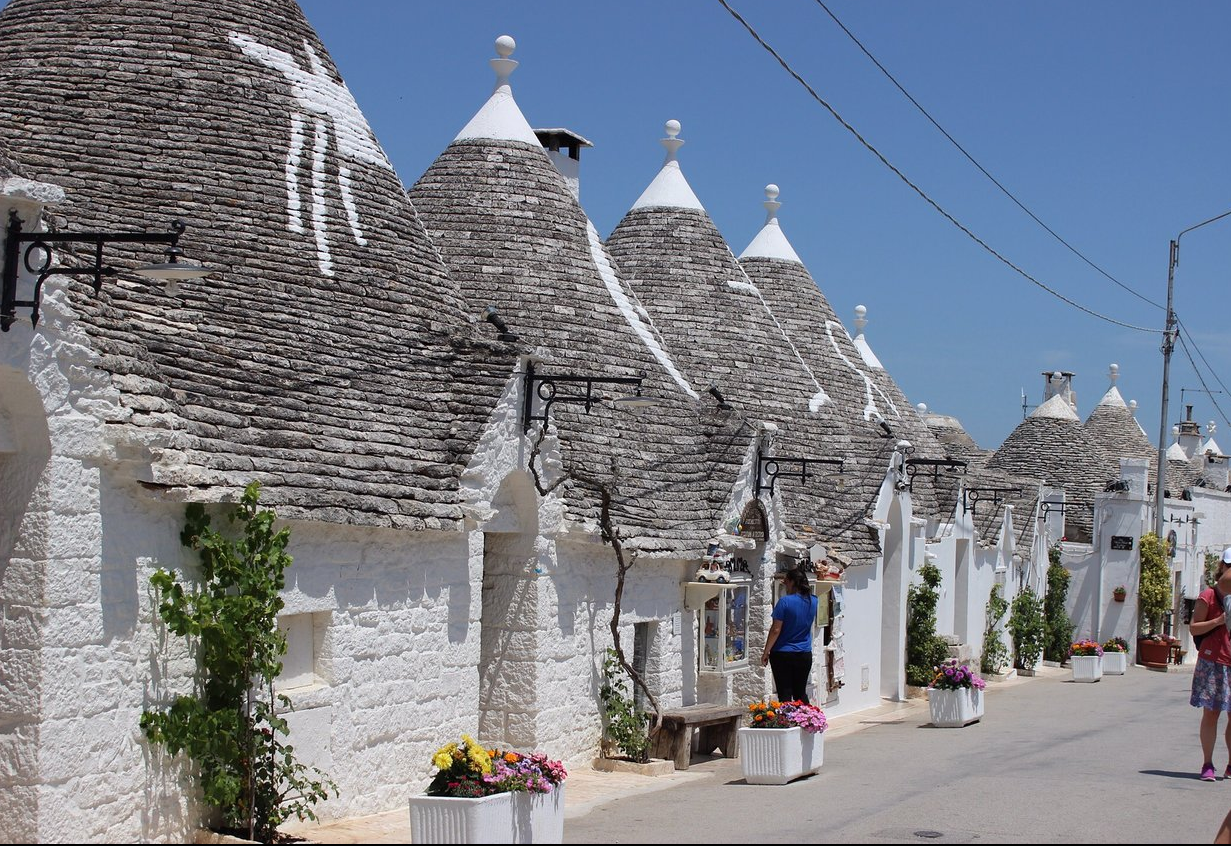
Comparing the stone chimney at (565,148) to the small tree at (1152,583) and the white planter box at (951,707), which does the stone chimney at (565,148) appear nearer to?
the white planter box at (951,707)

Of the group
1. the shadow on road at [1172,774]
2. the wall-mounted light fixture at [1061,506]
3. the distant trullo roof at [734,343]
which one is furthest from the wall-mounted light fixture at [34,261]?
the wall-mounted light fixture at [1061,506]

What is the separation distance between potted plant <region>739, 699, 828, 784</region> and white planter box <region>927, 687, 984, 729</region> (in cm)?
538

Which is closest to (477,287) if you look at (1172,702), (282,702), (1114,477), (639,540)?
(639,540)

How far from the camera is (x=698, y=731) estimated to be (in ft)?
47.0

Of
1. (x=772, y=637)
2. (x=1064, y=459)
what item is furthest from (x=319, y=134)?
(x=1064, y=459)

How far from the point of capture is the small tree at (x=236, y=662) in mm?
8500

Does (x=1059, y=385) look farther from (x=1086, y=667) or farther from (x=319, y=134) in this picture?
(x=319, y=134)

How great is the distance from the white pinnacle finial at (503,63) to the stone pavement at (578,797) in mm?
7806

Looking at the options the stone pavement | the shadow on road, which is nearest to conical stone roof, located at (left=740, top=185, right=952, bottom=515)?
the stone pavement

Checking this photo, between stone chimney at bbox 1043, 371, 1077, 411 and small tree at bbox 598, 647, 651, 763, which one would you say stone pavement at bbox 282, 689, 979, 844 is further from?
stone chimney at bbox 1043, 371, 1077, 411

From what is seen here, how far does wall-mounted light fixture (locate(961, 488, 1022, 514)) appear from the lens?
2570 cm

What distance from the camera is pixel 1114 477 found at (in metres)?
37.0

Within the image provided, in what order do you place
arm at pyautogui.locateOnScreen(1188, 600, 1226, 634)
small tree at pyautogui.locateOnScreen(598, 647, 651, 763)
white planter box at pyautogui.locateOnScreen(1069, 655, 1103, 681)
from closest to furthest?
arm at pyautogui.locateOnScreen(1188, 600, 1226, 634)
small tree at pyautogui.locateOnScreen(598, 647, 651, 763)
white planter box at pyautogui.locateOnScreen(1069, 655, 1103, 681)

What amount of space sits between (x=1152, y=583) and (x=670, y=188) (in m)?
19.1
